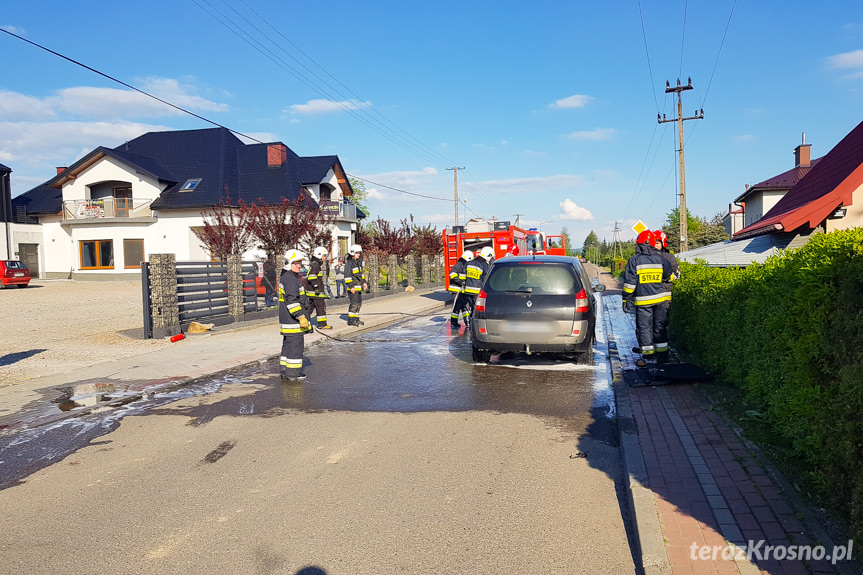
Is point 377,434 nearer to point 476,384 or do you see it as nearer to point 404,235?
point 476,384

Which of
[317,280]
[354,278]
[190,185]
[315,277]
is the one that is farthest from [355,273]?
[190,185]

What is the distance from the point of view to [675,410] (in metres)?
6.59

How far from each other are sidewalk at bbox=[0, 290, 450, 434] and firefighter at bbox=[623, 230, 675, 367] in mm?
6155

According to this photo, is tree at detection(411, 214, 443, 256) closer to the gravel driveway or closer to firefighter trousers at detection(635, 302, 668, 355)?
the gravel driveway

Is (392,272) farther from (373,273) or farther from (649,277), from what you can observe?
(649,277)

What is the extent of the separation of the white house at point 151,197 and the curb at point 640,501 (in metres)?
32.6

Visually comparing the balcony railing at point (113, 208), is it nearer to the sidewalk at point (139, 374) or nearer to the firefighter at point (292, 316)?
the sidewalk at point (139, 374)

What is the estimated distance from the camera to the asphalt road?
→ 3768 mm

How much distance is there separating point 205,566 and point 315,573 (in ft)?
2.07

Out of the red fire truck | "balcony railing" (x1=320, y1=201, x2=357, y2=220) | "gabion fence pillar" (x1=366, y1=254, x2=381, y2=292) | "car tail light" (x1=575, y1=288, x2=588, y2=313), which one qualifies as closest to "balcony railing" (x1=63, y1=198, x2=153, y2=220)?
"balcony railing" (x1=320, y1=201, x2=357, y2=220)

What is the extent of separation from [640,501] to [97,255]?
41.0 metres

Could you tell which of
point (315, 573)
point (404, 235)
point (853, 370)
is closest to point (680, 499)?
point (853, 370)

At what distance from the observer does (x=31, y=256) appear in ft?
135

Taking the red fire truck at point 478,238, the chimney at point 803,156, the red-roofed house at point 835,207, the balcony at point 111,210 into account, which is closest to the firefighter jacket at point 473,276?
the red-roofed house at point 835,207
